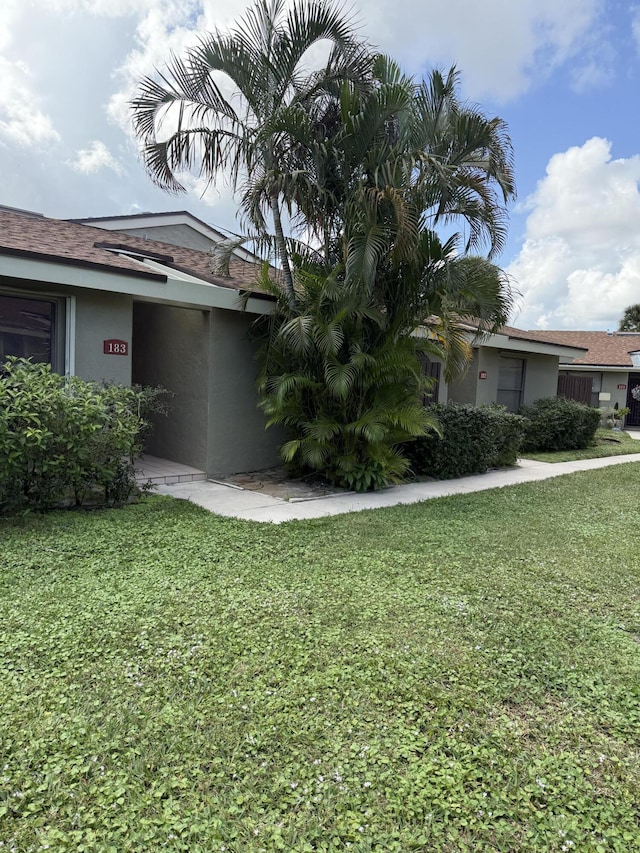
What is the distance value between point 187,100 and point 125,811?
8.46 m

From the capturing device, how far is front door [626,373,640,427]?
24663 millimetres

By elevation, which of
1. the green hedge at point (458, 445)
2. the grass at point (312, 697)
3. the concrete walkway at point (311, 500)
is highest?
the green hedge at point (458, 445)

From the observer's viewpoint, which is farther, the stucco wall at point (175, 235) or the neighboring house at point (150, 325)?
the stucco wall at point (175, 235)

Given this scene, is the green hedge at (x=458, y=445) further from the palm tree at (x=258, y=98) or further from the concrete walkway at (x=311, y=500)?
the palm tree at (x=258, y=98)

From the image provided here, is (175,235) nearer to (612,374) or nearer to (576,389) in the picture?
(576,389)

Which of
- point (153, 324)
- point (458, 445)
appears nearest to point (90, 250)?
point (153, 324)

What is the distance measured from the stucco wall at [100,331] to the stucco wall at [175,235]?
7604 mm

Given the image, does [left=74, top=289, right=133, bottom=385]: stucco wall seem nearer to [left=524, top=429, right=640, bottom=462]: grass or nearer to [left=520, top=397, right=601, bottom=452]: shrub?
[left=524, top=429, right=640, bottom=462]: grass

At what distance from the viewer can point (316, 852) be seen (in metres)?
2.04

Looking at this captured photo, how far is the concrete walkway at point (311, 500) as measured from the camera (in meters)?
6.83

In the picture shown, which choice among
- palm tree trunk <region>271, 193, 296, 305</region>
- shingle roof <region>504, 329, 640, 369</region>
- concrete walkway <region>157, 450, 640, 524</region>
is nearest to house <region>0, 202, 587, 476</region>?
palm tree trunk <region>271, 193, 296, 305</region>

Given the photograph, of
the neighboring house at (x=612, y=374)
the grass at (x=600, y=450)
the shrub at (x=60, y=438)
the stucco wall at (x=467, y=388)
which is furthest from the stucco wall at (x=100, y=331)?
the neighboring house at (x=612, y=374)

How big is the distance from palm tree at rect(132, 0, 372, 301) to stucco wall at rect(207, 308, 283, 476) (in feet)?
3.82

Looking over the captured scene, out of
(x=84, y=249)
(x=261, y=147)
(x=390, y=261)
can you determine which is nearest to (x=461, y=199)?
(x=390, y=261)
